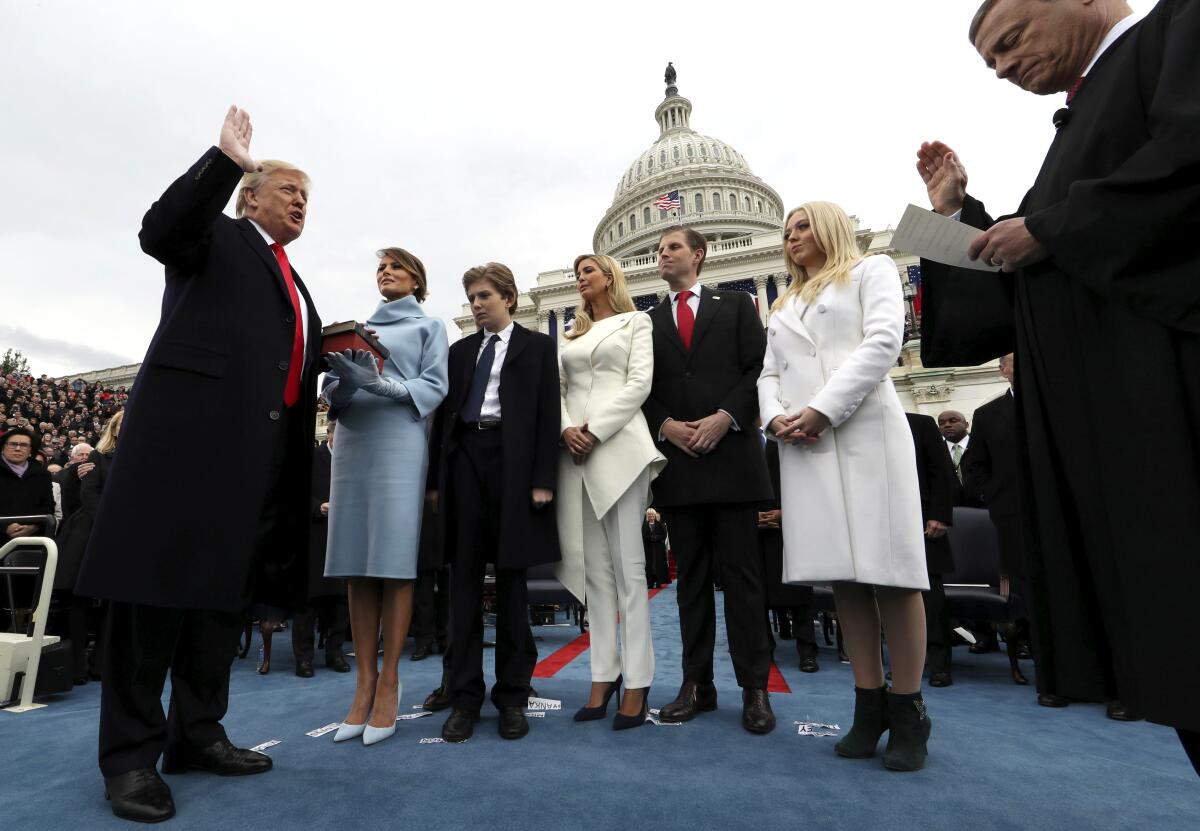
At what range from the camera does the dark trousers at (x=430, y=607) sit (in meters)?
4.72

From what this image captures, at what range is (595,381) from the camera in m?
2.84

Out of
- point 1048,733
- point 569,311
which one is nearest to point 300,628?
point 1048,733

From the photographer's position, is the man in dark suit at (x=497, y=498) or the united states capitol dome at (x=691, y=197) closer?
the man in dark suit at (x=497, y=498)

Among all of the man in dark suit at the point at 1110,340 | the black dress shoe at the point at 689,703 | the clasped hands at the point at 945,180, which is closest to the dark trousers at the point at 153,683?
the black dress shoe at the point at 689,703

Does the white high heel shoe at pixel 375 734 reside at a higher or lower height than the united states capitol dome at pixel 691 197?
lower

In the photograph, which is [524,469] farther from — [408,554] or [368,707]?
[368,707]

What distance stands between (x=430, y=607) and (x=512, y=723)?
280cm

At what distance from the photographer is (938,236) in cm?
133

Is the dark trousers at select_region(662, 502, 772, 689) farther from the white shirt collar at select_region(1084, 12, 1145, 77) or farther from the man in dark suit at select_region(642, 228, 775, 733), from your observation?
the white shirt collar at select_region(1084, 12, 1145, 77)

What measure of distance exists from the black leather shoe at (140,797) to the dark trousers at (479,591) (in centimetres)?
96

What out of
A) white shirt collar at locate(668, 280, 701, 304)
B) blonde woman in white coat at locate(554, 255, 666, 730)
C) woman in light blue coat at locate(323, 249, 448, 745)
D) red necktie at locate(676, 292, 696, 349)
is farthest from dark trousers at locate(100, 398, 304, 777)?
white shirt collar at locate(668, 280, 701, 304)

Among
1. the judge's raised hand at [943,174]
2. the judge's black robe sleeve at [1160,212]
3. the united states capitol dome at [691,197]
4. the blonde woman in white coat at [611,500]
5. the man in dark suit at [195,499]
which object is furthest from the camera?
the united states capitol dome at [691,197]

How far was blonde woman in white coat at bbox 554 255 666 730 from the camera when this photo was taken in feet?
8.39

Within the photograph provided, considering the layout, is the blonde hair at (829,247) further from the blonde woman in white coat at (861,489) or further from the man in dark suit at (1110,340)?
the man in dark suit at (1110,340)
